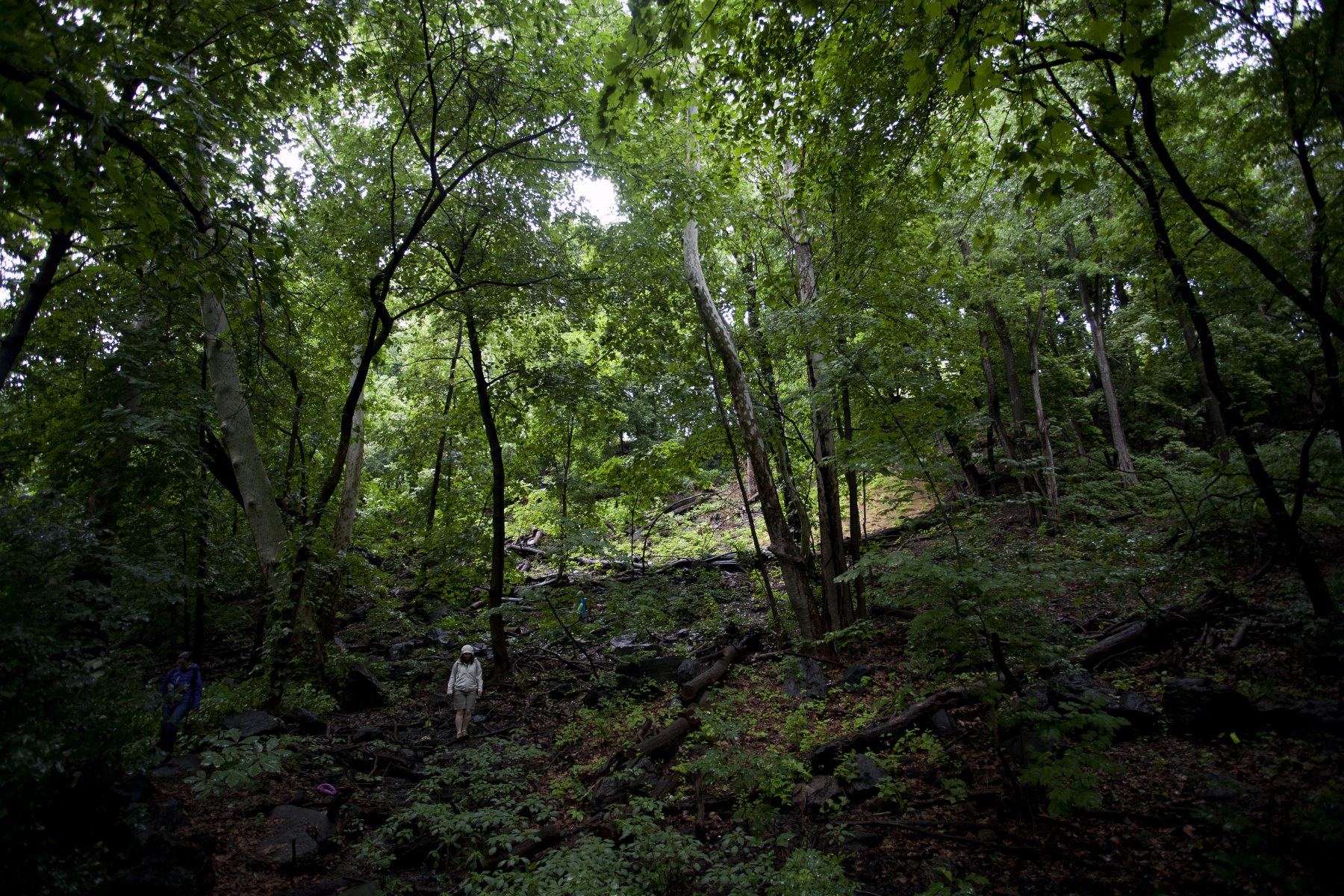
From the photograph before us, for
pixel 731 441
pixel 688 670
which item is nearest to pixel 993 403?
pixel 731 441

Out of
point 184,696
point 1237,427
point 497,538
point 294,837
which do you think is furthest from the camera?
point 497,538

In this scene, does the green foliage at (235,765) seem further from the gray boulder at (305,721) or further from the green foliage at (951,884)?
the green foliage at (951,884)

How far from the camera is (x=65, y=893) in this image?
3.24 metres

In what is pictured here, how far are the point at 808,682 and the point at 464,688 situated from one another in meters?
4.65

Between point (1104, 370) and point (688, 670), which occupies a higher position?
point (1104, 370)

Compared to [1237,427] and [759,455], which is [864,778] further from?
[759,455]

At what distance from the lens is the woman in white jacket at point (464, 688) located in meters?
7.75

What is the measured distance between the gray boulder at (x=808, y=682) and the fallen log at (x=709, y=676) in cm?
103

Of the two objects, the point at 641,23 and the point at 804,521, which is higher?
the point at 641,23

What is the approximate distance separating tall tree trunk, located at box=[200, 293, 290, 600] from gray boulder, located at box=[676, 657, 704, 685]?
5.50 metres

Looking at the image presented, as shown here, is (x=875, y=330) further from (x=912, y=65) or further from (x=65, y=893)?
(x=65, y=893)

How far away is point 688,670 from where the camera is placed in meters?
8.54

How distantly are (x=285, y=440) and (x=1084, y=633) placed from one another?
14658mm

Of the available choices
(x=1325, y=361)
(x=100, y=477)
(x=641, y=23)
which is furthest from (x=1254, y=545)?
(x=100, y=477)
